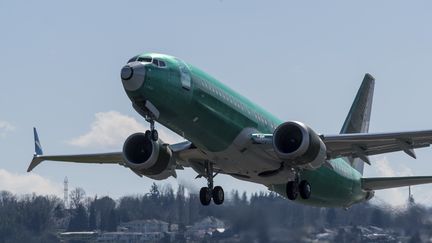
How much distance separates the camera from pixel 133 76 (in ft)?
119

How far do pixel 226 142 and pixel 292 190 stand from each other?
383 cm

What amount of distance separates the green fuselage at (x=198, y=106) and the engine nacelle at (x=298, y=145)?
1436mm

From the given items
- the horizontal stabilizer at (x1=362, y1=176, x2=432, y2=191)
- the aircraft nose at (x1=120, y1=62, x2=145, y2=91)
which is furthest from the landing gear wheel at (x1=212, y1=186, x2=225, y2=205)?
the aircraft nose at (x1=120, y1=62, x2=145, y2=91)

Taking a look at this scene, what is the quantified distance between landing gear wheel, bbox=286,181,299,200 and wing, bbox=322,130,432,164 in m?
1.99

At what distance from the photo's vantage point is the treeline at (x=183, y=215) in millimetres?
46594

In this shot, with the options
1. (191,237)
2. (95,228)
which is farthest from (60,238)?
(191,237)

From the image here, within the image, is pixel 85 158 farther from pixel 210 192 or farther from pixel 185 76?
pixel 185 76

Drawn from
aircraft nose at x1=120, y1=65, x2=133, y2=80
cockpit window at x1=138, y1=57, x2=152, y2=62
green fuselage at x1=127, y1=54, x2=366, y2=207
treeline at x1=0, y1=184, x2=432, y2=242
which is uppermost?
cockpit window at x1=138, y1=57, x2=152, y2=62

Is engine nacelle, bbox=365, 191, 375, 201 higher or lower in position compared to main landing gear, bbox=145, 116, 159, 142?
lower

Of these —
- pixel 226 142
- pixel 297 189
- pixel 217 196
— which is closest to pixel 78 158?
pixel 217 196

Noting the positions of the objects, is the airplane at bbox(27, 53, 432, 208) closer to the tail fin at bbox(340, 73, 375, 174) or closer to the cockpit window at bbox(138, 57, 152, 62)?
the cockpit window at bbox(138, 57, 152, 62)

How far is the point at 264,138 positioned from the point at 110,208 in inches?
822

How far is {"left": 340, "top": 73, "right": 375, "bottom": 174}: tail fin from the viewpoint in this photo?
51.7m

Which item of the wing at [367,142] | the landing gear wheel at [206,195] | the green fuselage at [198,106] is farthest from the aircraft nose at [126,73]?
the landing gear wheel at [206,195]
